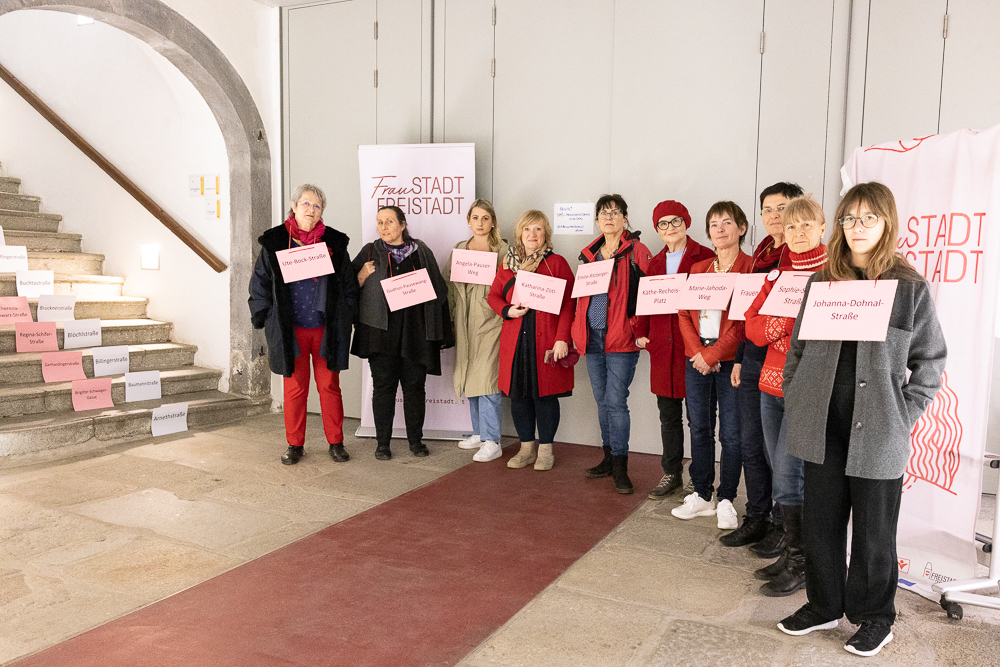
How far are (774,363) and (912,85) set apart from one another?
2344 millimetres

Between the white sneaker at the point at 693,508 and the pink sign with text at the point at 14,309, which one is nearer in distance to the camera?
the white sneaker at the point at 693,508

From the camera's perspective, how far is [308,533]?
3150mm

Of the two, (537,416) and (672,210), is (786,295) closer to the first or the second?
(672,210)

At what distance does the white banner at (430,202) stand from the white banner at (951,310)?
8.83ft

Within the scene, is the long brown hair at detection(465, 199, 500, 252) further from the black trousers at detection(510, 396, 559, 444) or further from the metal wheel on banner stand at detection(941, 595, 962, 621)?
the metal wheel on banner stand at detection(941, 595, 962, 621)

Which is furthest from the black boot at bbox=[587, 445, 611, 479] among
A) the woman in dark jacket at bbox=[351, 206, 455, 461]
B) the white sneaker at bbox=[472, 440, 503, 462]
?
the woman in dark jacket at bbox=[351, 206, 455, 461]

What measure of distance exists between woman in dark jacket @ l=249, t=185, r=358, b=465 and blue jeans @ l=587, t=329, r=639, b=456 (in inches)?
57.2

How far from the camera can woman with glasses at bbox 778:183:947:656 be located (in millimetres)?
2025

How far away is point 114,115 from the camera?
6059mm

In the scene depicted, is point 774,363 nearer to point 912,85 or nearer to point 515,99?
point 912,85

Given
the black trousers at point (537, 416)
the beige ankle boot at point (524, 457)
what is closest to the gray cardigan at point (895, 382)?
the black trousers at point (537, 416)

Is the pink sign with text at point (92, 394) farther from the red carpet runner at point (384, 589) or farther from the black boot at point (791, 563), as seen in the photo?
the black boot at point (791, 563)

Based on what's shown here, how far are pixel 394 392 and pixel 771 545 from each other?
2.40 m

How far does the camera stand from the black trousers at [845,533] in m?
2.10
